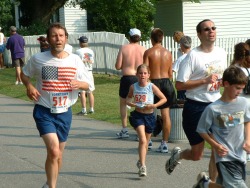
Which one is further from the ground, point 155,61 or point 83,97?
point 155,61

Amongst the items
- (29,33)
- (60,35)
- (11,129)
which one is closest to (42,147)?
(11,129)

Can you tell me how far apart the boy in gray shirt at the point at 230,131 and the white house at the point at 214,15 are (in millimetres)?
24810

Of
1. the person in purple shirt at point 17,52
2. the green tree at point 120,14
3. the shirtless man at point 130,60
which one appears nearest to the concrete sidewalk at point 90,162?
the shirtless man at point 130,60

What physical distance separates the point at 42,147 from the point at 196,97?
4.40 metres

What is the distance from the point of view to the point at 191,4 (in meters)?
31.2

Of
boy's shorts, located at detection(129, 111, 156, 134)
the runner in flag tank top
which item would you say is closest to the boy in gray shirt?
the runner in flag tank top

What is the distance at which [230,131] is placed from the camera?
6.18m

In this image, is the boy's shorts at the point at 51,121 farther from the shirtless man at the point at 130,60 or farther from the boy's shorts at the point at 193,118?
the shirtless man at the point at 130,60

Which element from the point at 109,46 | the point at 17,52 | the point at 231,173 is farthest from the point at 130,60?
the point at 109,46

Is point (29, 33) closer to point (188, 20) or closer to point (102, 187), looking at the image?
point (188, 20)

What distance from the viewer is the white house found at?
31203 mm

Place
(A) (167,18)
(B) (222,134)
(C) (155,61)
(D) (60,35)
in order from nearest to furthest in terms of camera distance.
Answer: (B) (222,134) → (D) (60,35) → (C) (155,61) → (A) (167,18)

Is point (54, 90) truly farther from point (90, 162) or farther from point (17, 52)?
point (17, 52)

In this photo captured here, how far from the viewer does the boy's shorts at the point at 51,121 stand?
24.1 feet
